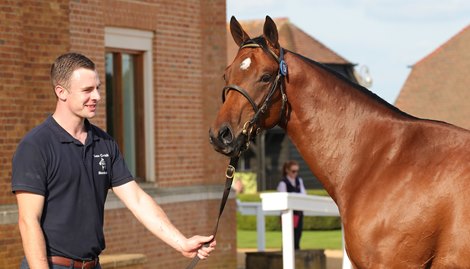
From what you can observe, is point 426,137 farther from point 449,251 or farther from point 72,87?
point 72,87

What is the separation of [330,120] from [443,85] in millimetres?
44339

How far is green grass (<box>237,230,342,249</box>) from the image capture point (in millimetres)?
23844

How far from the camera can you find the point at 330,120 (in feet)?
21.7

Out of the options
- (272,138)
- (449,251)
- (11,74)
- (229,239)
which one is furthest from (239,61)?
(272,138)

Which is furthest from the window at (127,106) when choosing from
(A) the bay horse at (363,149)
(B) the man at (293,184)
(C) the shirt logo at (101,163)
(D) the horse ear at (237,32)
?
(C) the shirt logo at (101,163)

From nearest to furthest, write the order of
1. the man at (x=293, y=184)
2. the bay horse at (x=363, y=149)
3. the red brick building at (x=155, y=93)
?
the bay horse at (x=363, y=149), the red brick building at (x=155, y=93), the man at (x=293, y=184)

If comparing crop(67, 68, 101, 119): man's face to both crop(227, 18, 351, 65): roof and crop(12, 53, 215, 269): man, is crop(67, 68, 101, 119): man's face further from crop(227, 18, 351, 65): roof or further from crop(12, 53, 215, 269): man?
crop(227, 18, 351, 65): roof

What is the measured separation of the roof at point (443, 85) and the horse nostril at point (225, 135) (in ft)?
137

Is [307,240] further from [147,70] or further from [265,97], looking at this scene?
[265,97]

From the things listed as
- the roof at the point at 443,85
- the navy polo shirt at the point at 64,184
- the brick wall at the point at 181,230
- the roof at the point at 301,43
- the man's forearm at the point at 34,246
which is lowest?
the brick wall at the point at 181,230

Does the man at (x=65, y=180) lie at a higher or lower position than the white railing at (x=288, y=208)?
higher

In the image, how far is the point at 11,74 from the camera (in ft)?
37.5

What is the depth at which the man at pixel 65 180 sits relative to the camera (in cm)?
514

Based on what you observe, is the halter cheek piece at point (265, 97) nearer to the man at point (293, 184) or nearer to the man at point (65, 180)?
the man at point (65, 180)
